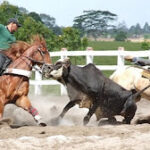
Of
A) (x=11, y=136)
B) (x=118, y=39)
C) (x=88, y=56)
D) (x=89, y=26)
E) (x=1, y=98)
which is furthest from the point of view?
(x=89, y=26)

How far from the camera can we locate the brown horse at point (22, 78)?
9242 millimetres

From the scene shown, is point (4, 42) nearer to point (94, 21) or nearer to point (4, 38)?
point (4, 38)

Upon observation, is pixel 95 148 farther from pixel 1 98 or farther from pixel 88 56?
pixel 88 56

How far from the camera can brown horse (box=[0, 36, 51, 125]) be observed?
30.3 ft

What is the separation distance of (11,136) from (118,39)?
83.3 meters

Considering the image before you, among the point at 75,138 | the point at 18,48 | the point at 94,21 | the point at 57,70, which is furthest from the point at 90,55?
the point at 94,21

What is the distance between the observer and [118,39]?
295ft

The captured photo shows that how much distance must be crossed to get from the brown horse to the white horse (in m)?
1.97

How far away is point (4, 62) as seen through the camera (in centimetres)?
957

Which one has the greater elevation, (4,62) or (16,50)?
(16,50)

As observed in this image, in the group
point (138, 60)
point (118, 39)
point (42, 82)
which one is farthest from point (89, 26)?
point (138, 60)

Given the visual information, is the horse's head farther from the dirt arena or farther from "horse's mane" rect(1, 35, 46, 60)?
the dirt arena

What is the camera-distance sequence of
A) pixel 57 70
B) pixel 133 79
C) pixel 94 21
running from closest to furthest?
pixel 57 70
pixel 133 79
pixel 94 21

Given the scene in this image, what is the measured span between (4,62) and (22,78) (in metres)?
0.48
